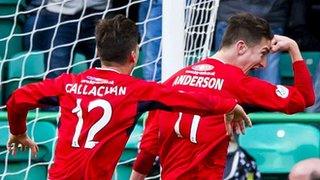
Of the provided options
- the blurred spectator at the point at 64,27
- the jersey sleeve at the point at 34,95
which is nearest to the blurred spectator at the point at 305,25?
the blurred spectator at the point at 64,27

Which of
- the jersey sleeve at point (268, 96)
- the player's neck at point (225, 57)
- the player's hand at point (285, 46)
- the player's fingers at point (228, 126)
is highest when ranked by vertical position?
the player's hand at point (285, 46)

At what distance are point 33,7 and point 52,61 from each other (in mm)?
436

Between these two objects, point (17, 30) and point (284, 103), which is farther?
point (17, 30)

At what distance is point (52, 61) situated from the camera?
6398 millimetres

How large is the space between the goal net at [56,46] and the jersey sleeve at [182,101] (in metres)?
1.17

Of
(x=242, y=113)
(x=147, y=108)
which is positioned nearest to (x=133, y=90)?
(x=147, y=108)

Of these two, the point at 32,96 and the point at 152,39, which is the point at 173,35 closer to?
the point at 152,39

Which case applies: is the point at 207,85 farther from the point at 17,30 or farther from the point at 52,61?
the point at 17,30

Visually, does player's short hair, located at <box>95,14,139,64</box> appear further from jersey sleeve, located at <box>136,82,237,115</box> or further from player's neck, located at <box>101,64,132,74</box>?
jersey sleeve, located at <box>136,82,237,115</box>

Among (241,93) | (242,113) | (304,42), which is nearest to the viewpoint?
(242,113)

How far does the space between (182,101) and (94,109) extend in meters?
0.33

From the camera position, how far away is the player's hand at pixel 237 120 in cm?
427

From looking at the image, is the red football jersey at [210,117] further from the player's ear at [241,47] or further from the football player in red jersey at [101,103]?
the football player in red jersey at [101,103]

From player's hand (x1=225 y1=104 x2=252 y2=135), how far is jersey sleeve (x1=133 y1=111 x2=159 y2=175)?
0.45m
